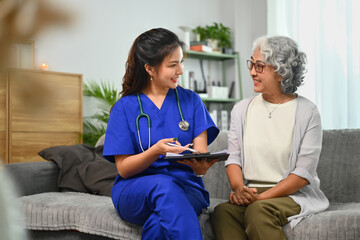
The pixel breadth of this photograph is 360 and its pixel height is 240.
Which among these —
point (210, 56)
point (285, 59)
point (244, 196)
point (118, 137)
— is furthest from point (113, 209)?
point (210, 56)

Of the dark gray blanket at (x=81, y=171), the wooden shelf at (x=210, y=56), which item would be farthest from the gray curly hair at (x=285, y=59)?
the wooden shelf at (x=210, y=56)

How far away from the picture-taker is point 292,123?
1.91 meters

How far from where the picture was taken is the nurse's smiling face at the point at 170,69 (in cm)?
182

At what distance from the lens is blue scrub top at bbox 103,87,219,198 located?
70.1 inches

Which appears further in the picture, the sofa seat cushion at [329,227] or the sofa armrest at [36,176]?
the sofa armrest at [36,176]

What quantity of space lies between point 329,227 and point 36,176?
1569mm

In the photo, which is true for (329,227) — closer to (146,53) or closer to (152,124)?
(152,124)

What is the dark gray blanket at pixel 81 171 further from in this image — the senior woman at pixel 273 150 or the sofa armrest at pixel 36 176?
the senior woman at pixel 273 150

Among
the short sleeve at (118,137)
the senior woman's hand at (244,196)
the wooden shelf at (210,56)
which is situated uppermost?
the wooden shelf at (210,56)

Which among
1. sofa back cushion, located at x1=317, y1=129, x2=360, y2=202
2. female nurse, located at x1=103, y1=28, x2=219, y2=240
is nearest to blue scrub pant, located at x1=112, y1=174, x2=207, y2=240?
female nurse, located at x1=103, y1=28, x2=219, y2=240

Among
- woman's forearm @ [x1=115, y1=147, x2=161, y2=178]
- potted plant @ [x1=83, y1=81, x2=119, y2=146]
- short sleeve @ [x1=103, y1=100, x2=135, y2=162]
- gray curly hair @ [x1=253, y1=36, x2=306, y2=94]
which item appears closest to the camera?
woman's forearm @ [x1=115, y1=147, x2=161, y2=178]

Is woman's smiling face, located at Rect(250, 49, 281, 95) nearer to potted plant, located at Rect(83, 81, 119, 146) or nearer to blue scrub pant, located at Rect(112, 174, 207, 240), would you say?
blue scrub pant, located at Rect(112, 174, 207, 240)

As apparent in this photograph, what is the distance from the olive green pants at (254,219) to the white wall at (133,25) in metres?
2.42

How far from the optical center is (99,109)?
4.63 meters
